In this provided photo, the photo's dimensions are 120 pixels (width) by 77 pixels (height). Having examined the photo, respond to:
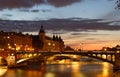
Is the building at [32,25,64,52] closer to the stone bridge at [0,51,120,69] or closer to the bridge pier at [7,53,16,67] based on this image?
the stone bridge at [0,51,120,69]

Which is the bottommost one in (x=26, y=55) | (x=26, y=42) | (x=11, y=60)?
(x=11, y=60)

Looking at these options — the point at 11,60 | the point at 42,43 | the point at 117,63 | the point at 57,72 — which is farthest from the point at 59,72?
the point at 42,43

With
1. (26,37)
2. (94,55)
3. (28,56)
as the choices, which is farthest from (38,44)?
(94,55)

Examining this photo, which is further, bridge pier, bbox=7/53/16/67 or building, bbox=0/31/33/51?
building, bbox=0/31/33/51

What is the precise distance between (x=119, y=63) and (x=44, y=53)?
16128mm

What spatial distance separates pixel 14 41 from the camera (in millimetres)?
111688

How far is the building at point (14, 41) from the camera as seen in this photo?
102 m

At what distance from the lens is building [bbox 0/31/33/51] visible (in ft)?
335

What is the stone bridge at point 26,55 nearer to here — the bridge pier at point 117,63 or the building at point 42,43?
the bridge pier at point 117,63

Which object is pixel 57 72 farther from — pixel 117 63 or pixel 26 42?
pixel 26 42

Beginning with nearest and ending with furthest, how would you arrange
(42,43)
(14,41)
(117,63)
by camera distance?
(117,63)
(14,41)
(42,43)

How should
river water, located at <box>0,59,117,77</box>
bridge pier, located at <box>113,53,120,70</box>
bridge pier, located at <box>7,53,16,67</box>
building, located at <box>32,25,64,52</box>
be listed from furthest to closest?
building, located at <box>32,25,64,52</box> < bridge pier, located at <box>7,53,16,67</box> < bridge pier, located at <box>113,53,120,70</box> < river water, located at <box>0,59,117,77</box>

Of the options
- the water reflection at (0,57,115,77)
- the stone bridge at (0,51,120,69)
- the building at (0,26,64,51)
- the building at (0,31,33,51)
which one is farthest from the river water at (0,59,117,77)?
the building at (0,31,33,51)

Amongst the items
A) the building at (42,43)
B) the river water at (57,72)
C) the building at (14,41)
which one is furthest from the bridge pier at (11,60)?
the building at (42,43)
